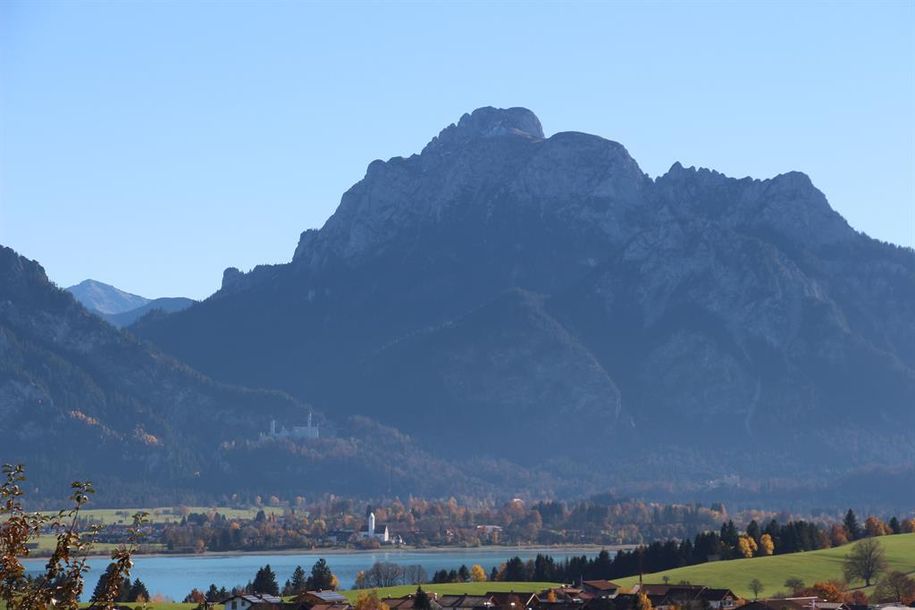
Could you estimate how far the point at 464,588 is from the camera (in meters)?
143

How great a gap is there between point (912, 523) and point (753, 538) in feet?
89.1

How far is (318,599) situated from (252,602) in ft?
14.7

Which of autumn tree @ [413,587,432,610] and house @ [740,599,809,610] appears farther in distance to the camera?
autumn tree @ [413,587,432,610]

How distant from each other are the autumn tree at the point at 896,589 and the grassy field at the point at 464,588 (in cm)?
2573

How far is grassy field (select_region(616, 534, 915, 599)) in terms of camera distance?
458ft

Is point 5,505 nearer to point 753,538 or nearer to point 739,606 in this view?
point 739,606

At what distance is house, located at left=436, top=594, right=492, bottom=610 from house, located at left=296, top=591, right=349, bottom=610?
6.83m

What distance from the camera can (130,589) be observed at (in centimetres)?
13725

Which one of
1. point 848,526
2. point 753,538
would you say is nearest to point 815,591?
point 753,538

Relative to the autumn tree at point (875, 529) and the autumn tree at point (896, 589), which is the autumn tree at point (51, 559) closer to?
the autumn tree at point (896, 589)

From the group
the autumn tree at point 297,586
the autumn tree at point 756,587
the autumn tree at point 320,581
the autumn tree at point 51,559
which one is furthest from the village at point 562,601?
the autumn tree at point 51,559

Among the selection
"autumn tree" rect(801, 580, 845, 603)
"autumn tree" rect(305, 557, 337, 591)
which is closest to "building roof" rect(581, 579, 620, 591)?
"autumn tree" rect(801, 580, 845, 603)

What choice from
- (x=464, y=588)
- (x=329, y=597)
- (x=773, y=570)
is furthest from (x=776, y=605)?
(x=464, y=588)

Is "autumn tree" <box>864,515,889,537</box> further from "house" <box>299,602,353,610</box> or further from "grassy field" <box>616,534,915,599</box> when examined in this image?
"house" <box>299,602,353,610</box>
